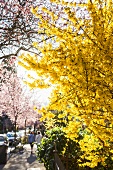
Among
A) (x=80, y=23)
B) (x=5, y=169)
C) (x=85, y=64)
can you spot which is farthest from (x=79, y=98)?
(x=5, y=169)

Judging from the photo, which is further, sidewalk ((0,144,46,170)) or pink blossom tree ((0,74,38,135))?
pink blossom tree ((0,74,38,135))

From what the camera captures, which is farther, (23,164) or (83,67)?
(23,164)

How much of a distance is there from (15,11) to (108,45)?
4416 millimetres

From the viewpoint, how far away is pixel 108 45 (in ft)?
10.4

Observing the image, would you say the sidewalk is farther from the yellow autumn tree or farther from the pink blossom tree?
the pink blossom tree

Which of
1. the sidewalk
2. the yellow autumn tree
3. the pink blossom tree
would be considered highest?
the pink blossom tree

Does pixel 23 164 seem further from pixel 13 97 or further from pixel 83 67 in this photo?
pixel 13 97

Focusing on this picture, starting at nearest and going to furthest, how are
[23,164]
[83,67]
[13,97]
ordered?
[83,67]
[23,164]
[13,97]

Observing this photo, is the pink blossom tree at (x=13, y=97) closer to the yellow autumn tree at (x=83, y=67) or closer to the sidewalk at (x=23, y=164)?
the sidewalk at (x=23, y=164)

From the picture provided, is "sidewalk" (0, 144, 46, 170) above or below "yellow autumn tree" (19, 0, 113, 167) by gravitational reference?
below

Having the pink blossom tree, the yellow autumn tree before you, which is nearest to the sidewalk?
the yellow autumn tree

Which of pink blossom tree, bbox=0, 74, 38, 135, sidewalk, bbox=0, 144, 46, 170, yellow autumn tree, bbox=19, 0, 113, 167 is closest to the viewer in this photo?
yellow autumn tree, bbox=19, 0, 113, 167

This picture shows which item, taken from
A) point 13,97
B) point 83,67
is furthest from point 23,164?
point 13,97

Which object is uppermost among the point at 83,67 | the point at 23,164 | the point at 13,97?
the point at 13,97
